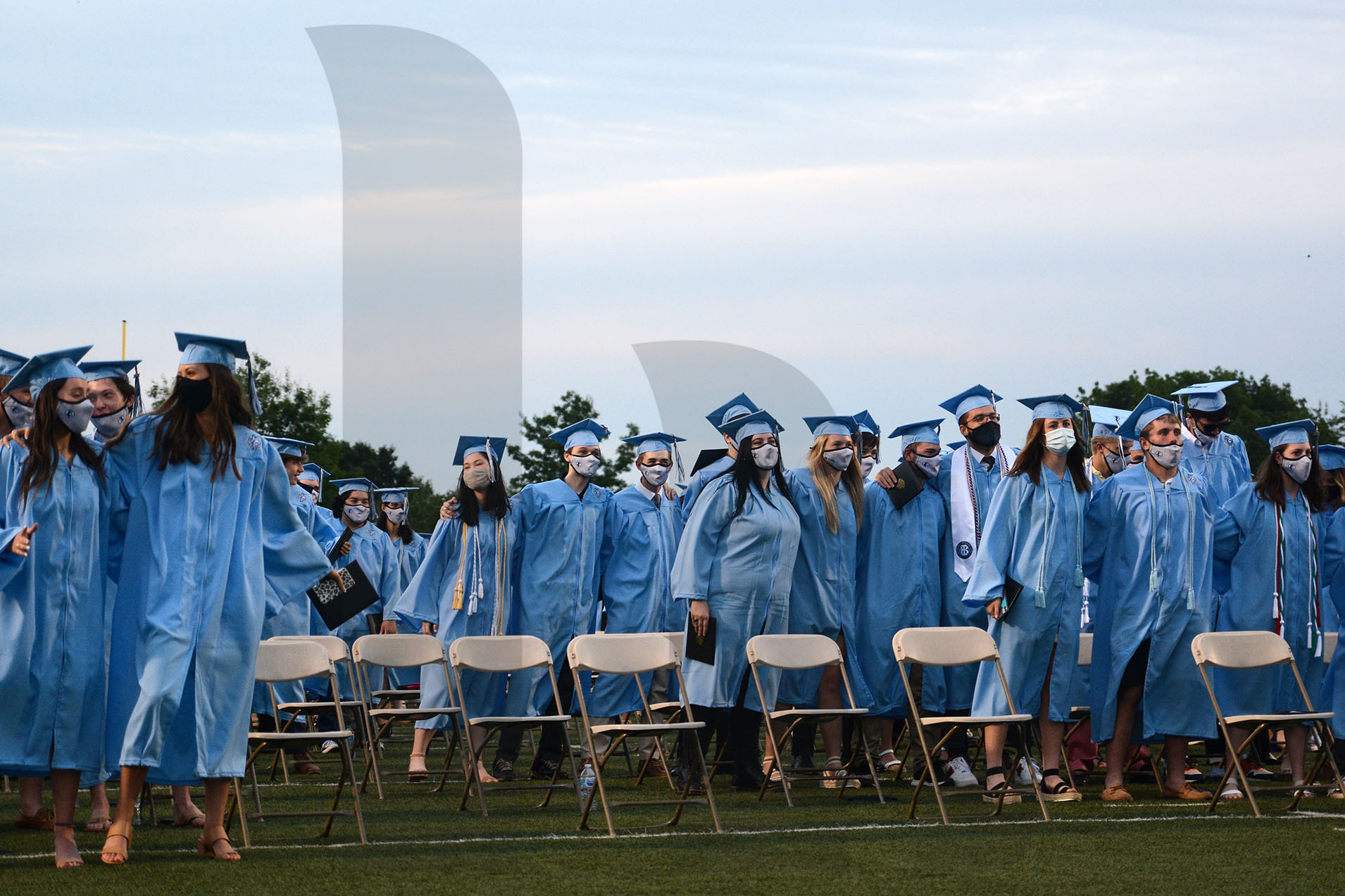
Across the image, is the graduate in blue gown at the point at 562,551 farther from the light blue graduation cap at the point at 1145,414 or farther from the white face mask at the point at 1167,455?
the white face mask at the point at 1167,455

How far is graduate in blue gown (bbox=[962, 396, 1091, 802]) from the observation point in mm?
8047

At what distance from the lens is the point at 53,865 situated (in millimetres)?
5973

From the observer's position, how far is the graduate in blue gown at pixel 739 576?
8812 mm

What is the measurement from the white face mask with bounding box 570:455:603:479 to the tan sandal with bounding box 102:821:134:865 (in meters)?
4.56

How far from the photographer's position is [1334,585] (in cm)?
878

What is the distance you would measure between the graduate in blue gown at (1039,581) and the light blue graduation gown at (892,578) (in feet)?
4.76

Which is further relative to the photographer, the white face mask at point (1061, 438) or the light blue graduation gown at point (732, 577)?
the light blue graduation gown at point (732, 577)

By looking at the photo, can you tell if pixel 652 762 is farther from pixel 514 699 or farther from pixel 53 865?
pixel 53 865

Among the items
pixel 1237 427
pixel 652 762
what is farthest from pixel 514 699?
pixel 1237 427

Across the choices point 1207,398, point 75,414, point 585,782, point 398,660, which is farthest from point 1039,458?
point 75,414

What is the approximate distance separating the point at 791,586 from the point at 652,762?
161 cm

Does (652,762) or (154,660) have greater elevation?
(154,660)

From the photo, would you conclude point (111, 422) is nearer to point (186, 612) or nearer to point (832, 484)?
point (186, 612)

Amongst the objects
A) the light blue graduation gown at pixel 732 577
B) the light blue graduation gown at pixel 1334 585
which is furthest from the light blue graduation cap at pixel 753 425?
the light blue graduation gown at pixel 1334 585
